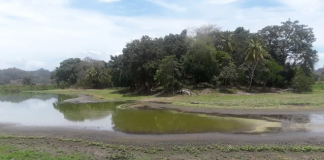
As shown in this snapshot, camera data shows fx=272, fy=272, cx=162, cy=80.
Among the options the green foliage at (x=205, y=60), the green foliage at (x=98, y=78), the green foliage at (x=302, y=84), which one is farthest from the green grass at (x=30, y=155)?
the green foliage at (x=98, y=78)

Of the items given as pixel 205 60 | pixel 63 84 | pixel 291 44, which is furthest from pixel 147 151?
pixel 63 84

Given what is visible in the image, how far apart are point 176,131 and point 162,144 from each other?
4.23 m

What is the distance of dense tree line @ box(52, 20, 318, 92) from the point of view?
5178 centimetres

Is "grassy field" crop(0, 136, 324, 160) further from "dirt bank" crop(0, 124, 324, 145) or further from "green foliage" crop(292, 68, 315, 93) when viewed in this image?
"green foliage" crop(292, 68, 315, 93)

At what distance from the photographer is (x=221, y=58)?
55688 millimetres

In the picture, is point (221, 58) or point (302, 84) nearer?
point (302, 84)

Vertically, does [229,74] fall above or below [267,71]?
below

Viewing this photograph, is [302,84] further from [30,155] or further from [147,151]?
[30,155]

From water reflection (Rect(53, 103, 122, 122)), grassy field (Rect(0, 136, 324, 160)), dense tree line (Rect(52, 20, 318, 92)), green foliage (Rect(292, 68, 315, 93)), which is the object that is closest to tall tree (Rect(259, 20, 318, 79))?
dense tree line (Rect(52, 20, 318, 92))

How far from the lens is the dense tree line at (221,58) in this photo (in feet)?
170

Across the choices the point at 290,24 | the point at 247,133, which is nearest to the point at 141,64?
the point at 290,24

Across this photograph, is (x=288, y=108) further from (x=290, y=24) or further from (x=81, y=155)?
(x=290, y=24)

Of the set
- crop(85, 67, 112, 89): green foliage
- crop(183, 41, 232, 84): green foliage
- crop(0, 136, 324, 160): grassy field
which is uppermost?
crop(183, 41, 232, 84): green foliage

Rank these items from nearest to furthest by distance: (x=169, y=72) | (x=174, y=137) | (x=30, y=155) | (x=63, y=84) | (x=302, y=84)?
(x=30, y=155) < (x=174, y=137) < (x=169, y=72) < (x=302, y=84) < (x=63, y=84)
